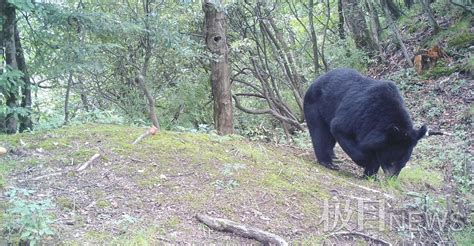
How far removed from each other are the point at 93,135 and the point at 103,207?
1.81m

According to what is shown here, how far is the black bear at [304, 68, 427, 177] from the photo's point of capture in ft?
18.6

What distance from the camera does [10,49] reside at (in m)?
6.84

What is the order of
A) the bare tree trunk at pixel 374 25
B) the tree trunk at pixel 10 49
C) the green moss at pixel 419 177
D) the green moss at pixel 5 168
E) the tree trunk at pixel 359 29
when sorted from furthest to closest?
the tree trunk at pixel 359 29 < the bare tree trunk at pixel 374 25 < the tree trunk at pixel 10 49 < the green moss at pixel 419 177 < the green moss at pixel 5 168

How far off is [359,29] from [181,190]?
11.4 m

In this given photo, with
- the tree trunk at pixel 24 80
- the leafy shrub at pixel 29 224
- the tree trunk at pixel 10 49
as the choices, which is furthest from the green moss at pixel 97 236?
the tree trunk at pixel 24 80

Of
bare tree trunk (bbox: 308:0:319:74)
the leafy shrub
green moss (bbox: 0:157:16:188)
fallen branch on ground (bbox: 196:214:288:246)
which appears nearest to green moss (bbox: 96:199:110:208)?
the leafy shrub

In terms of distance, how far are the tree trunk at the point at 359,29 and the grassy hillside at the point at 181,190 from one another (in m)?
9.12

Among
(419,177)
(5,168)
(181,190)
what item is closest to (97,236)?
(181,190)

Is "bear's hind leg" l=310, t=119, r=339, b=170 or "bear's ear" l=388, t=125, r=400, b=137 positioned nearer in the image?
"bear's ear" l=388, t=125, r=400, b=137

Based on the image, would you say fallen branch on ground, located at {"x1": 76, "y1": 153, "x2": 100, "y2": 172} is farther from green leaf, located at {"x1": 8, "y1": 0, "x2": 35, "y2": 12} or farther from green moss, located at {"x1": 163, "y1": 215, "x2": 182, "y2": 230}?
green leaf, located at {"x1": 8, "y1": 0, "x2": 35, "y2": 12}

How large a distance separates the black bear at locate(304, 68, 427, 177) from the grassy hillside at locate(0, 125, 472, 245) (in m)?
0.34

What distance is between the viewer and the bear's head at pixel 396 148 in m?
5.61

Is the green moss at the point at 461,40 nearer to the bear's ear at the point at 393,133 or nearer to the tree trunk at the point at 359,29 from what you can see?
the tree trunk at the point at 359,29

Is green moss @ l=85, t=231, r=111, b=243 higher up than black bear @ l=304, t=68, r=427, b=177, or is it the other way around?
black bear @ l=304, t=68, r=427, b=177
